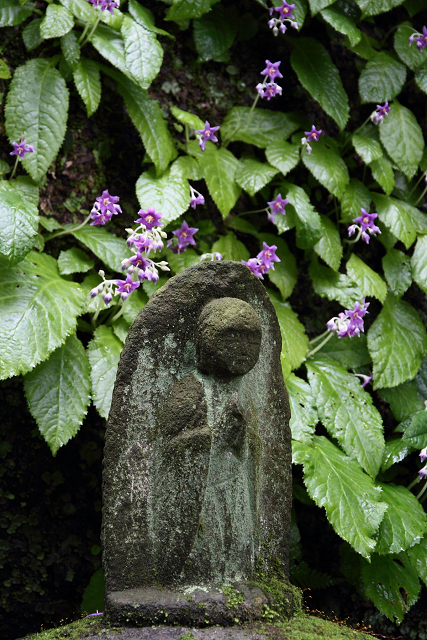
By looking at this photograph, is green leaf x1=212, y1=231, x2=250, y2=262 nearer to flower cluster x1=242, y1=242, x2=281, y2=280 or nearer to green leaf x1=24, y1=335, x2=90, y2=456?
flower cluster x1=242, y1=242, x2=281, y2=280

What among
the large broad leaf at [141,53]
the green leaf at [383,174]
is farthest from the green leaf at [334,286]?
the large broad leaf at [141,53]

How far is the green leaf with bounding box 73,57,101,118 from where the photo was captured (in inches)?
110

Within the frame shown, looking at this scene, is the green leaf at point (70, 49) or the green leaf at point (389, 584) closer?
the green leaf at point (389, 584)

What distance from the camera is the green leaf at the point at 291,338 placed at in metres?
2.84

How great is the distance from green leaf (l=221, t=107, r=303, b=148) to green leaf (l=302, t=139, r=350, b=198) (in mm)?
226

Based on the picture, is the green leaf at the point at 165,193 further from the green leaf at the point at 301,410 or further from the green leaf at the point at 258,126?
the green leaf at the point at 301,410

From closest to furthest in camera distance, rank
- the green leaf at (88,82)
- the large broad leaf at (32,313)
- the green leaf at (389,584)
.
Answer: the large broad leaf at (32,313)
the green leaf at (389,584)
the green leaf at (88,82)

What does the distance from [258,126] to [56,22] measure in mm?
1258

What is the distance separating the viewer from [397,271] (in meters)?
3.45

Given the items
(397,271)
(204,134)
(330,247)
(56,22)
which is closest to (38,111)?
(56,22)

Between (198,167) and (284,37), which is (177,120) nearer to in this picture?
(198,167)

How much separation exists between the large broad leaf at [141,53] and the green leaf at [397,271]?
1729 millimetres

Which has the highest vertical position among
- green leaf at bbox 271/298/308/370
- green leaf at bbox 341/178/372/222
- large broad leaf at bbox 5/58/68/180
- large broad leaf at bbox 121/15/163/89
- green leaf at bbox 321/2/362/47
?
green leaf at bbox 321/2/362/47

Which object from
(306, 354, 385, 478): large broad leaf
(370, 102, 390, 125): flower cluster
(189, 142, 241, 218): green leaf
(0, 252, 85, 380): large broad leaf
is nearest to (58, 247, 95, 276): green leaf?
(0, 252, 85, 380): large broad leaf
